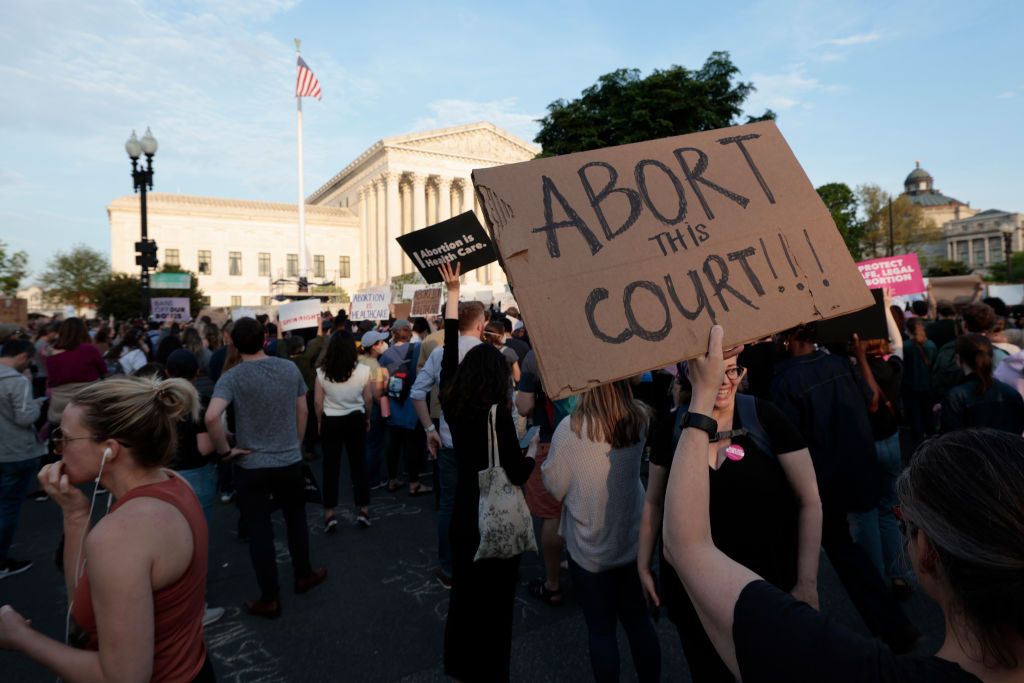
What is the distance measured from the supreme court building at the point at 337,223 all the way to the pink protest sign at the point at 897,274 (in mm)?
43271

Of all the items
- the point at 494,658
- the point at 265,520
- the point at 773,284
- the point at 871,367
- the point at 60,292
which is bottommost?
the point at 494,658

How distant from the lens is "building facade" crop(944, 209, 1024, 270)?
288 feet

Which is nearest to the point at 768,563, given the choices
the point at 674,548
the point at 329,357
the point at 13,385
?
the point at 674,548

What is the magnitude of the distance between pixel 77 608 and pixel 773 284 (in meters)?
2.11

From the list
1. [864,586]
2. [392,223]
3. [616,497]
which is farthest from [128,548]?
[392,223]

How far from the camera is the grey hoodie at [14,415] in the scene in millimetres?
4676

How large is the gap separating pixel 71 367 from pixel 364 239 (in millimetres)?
56108

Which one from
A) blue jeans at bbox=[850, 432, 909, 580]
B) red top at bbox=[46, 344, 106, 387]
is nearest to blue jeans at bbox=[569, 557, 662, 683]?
blue jeans at bbox=[850, 432, 909, 580]

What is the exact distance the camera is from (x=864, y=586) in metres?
3.14

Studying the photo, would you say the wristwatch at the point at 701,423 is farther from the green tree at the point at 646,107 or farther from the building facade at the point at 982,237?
the building facade at the point at 982,237

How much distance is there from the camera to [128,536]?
1604 millimetres

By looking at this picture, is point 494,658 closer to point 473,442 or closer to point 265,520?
point 473,442

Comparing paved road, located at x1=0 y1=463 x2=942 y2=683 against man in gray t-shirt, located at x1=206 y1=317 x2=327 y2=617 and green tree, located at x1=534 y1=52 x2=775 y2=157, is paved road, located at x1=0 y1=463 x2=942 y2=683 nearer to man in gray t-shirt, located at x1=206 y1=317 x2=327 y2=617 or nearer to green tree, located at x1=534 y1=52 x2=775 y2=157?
man in gray t-shirt, located at x1=206 y1=317 x2=327 y2=617

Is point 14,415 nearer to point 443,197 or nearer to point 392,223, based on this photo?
point 392,223
